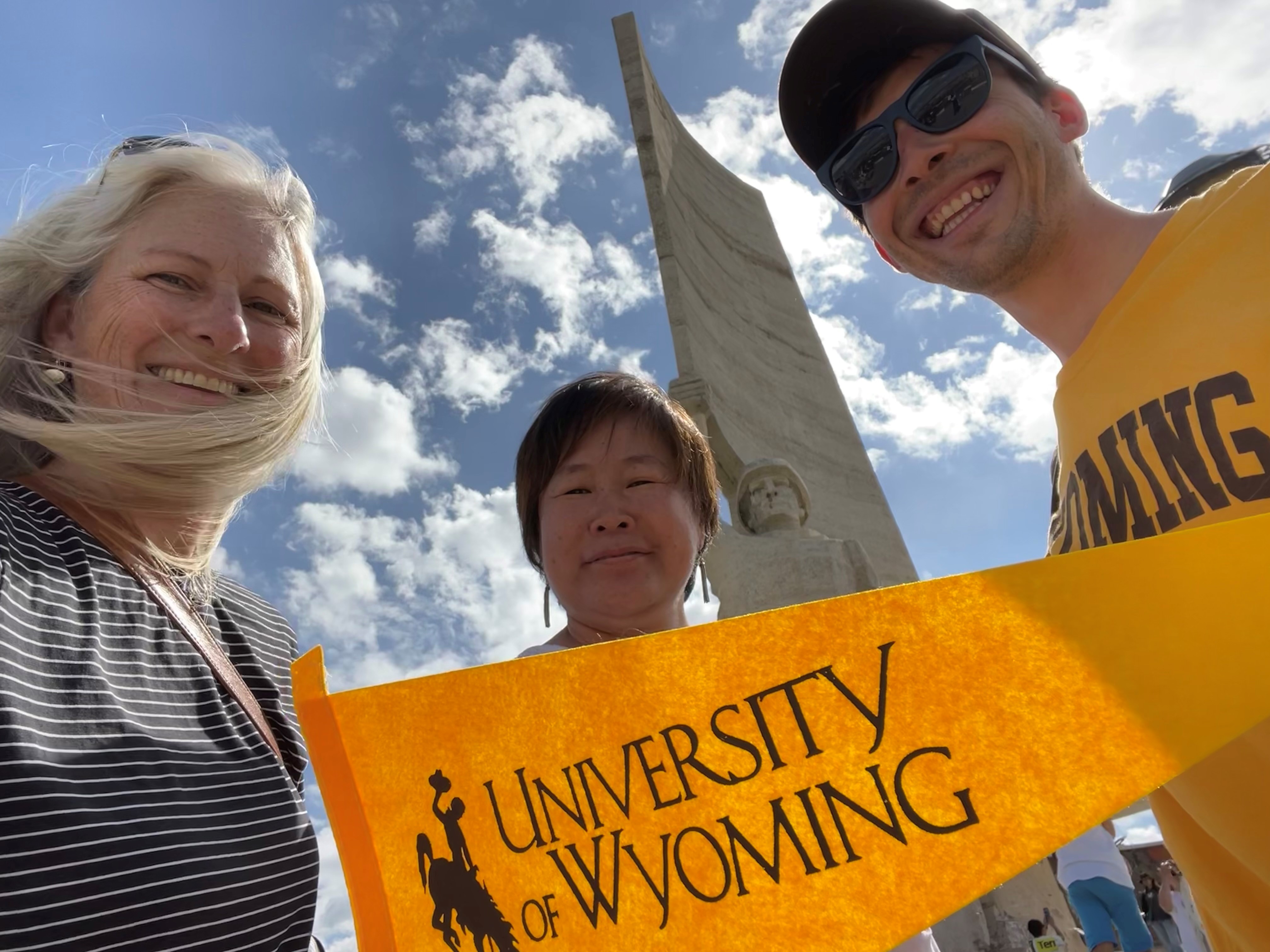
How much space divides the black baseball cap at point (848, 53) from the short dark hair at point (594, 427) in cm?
69

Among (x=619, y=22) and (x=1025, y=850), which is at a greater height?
(x=619, y=22)

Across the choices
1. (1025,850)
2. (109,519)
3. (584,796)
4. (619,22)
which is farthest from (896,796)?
(619,22)

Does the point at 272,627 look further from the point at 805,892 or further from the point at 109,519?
the point at 805,892

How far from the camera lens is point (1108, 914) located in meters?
3.06

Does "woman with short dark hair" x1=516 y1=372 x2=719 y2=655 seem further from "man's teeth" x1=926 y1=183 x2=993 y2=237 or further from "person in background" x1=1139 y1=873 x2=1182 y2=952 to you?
"person in background" x1=1139 y1=873 x2=1182 y2=952

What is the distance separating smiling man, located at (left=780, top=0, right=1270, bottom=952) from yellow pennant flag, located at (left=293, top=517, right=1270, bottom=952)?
0.05m

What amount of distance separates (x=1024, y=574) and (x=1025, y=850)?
0.17m

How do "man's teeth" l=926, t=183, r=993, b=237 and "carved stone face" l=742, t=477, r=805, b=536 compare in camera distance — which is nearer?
"man's teeth" l=926, t=183, r=993, b=237

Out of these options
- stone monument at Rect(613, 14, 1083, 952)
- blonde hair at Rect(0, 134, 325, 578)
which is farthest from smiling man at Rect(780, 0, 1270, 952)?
stone monument at Rect(613, 14, 1083, 952)

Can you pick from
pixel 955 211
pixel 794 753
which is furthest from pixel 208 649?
pixel 955 211

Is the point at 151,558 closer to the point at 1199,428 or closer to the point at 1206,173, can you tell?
the point at 1199,428

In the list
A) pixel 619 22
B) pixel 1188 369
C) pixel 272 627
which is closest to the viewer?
pixel 1188 369

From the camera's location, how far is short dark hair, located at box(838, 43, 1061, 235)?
128cm

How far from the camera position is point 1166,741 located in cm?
44
